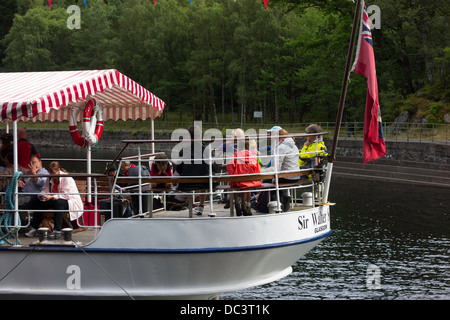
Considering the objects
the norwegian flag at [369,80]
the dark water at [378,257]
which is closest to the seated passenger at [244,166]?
the norwegian flag at [369,80]

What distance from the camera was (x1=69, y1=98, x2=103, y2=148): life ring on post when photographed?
41.8 ft

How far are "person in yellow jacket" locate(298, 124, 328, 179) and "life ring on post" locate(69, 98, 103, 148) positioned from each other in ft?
12.5

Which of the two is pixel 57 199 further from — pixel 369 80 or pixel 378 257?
pixel 378 257

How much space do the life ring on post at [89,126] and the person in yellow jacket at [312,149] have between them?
150 inches

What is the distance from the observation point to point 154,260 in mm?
10523

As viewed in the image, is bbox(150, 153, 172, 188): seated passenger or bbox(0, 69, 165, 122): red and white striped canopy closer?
bbox(0, 69, 165, 122): red and white striped canopy

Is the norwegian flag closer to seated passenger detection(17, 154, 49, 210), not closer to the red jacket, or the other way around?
the red jacket

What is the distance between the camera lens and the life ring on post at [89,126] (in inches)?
501

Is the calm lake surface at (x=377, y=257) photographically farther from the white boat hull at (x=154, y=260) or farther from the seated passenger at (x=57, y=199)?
the seated passenger at (x=57, y=199)

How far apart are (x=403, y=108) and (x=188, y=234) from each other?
40.1 metres

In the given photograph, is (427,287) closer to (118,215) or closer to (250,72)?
(118,215)

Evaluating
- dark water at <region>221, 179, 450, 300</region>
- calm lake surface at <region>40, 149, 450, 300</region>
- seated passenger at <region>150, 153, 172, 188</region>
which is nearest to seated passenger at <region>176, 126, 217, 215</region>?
seated passenger at <region>150, 153, 172, 188</region>

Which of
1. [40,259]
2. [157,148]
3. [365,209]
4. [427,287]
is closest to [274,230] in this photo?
[40,259]

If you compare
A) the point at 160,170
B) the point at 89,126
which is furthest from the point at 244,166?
the point at 89,126
